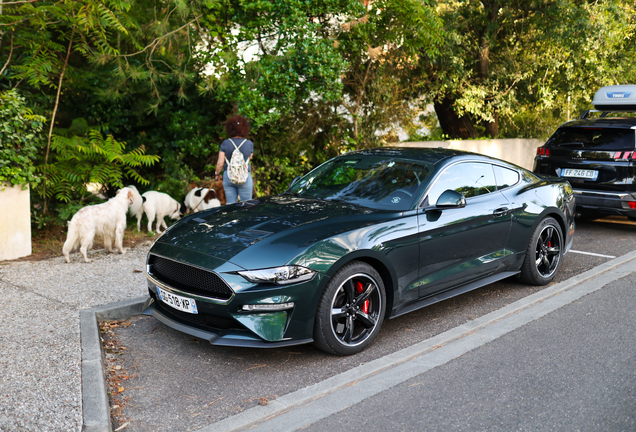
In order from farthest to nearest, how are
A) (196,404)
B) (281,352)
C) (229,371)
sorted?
(281,352), (229,371), (196,404)

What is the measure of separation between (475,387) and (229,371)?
5.82 ft

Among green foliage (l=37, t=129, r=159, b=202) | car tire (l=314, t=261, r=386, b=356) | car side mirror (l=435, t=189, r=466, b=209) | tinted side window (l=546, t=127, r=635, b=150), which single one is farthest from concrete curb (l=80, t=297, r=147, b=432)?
tinted side window (l=546, t=127, r=635, b=150)

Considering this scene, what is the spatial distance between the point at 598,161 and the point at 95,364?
26.1 ft

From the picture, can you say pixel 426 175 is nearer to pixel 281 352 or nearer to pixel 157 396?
pixel 281 352

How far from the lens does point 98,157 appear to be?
8.30 metres

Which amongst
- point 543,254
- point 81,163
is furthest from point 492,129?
point 81,163

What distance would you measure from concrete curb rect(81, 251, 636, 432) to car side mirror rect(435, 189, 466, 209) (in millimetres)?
1088

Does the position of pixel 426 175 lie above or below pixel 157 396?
above

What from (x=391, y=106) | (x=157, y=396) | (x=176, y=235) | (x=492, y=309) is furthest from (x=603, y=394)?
(x=391, y=106)

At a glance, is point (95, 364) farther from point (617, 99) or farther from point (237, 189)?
point (617, 99)

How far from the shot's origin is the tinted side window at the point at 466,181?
519 cm

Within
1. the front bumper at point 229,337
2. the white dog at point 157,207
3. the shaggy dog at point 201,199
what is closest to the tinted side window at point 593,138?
the shaggy dog at point 201,199

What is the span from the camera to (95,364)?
4.07 meters

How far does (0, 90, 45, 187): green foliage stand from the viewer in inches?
271
